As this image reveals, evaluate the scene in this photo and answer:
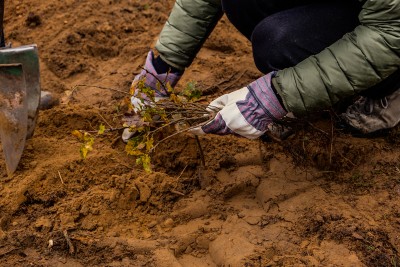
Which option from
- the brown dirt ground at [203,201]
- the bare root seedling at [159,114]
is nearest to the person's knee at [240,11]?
the bare root seedling at [159,114]

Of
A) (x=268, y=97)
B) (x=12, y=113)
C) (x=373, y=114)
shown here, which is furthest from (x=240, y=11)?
(x=12, y=113)

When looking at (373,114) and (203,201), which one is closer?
(203,201)

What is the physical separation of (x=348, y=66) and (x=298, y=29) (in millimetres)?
335

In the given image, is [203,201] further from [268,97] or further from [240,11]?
[240,11]

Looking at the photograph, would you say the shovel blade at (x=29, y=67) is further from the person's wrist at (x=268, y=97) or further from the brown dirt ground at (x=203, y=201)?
the person's wrist at (x=268, y=97)

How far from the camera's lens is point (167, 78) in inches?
109

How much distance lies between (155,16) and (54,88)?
947 millimetres

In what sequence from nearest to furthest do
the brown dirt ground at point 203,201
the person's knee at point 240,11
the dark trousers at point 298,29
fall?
1. the brown dirt ground at point 203,201
2. the dark trousers at point 298,29
3. the person's knee at point 240,11

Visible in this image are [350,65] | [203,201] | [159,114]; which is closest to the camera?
[350,65]

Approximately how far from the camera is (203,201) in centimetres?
250

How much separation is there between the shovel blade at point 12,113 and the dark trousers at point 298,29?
101cm

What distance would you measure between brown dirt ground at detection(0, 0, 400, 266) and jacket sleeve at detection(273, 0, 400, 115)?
47 centimetres

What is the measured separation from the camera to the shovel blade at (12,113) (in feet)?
7.93

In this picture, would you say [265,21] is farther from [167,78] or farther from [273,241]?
[273,241]
